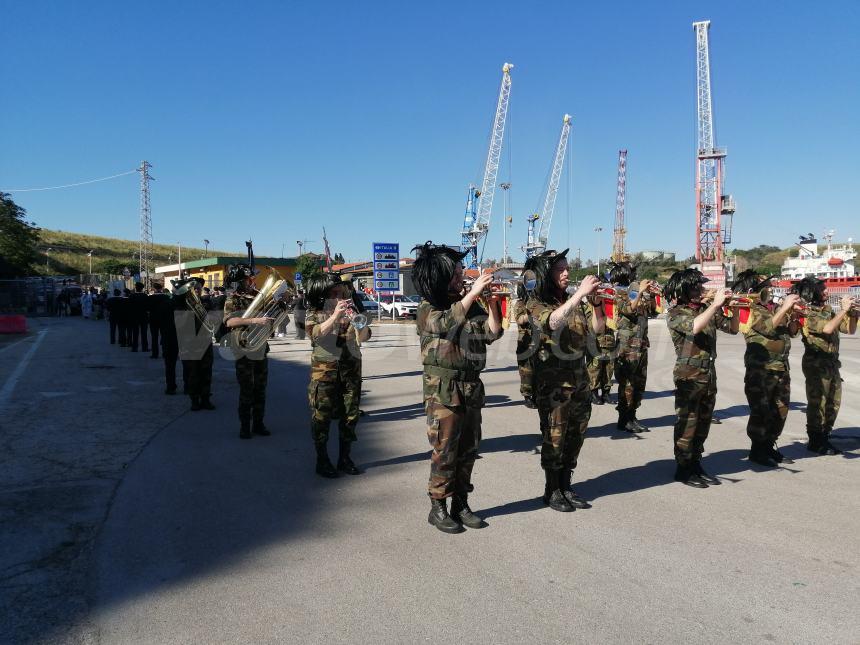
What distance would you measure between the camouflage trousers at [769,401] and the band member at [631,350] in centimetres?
163

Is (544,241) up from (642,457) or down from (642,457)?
up

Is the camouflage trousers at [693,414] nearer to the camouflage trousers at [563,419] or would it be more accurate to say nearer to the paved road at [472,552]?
the paved road at [472,552]

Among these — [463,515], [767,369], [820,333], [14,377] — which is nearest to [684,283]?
[767,369]

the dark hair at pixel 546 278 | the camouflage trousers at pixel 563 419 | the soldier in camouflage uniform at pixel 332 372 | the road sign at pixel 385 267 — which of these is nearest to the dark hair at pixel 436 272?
the dark hair at pixel 546 278

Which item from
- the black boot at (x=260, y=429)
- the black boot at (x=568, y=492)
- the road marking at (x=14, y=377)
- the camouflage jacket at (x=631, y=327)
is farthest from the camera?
the road marking at (x=14, y=377)

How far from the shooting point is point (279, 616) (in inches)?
124

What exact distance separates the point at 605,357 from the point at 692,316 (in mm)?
3577

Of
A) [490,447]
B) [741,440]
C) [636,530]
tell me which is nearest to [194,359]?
[490,447]

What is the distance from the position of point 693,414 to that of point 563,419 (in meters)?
1.35

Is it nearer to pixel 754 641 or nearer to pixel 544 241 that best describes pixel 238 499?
pixel 754 641

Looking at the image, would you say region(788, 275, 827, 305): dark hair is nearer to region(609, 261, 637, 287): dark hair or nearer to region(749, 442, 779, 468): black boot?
region(749, 442, 779, 468): black boot

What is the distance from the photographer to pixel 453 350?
162 inches

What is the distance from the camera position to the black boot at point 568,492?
4699 millimetres

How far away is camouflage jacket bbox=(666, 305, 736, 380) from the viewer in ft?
16.6
